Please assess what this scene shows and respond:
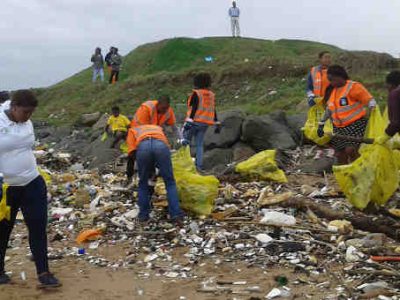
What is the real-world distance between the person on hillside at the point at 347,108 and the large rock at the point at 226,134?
3.31 m

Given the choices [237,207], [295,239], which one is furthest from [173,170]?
[295,239]

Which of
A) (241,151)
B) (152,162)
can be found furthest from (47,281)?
(241,151)

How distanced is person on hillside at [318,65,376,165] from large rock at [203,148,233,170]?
9.35 feet

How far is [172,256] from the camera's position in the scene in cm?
545

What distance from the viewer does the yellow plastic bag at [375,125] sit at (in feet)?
21.9

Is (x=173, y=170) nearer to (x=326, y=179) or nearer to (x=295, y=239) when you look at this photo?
(x=295, y=239)

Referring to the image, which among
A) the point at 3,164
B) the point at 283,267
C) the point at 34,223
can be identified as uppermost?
the point at 3,164

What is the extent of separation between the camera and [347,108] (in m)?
6.83

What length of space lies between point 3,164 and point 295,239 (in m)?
2.65

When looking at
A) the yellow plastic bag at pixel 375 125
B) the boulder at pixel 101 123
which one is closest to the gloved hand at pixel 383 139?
the yellow plastic bag at pixel 375 125

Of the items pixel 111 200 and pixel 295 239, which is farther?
pixel 111 200

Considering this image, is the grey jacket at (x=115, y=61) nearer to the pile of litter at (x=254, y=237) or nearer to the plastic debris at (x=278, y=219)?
the pile of litter at (x=254, y=237)

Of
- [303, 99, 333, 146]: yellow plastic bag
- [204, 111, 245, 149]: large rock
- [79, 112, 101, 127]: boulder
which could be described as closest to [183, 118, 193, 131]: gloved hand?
[303, 99, 333, 146]: yellow plastic bag

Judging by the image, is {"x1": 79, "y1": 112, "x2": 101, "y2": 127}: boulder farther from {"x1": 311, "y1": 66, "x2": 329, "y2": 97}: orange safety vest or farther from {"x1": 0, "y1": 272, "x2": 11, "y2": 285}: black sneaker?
{"x1": 0, "y1": 272, "x2": 11, "y2": 285}: black sneaker
